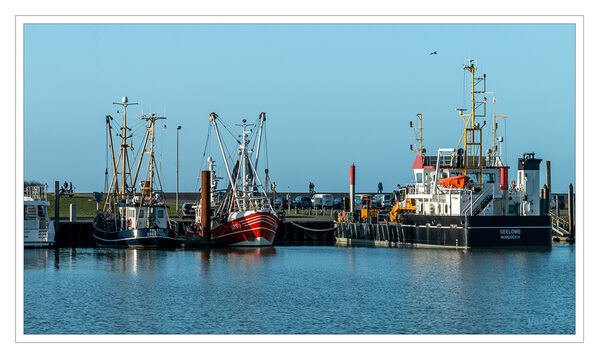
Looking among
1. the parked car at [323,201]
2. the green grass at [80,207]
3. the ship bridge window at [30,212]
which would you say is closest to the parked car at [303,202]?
the parked car at [323,201]

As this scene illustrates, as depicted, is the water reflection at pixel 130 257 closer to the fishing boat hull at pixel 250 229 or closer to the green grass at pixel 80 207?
the fishing boat hull at pixel 250 229

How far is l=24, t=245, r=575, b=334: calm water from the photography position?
4022 centimetres

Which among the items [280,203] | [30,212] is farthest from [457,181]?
[280,203]

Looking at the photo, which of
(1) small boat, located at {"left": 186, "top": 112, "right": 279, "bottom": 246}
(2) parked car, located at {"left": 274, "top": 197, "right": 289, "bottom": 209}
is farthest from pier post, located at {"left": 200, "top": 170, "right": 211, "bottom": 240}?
(2) parked car, located at {"left": 274, "top": 197, "right": 289, "bottom": 209}

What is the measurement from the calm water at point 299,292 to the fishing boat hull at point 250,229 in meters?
2.16

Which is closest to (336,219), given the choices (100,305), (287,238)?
(287,238)

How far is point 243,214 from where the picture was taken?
7644 cm

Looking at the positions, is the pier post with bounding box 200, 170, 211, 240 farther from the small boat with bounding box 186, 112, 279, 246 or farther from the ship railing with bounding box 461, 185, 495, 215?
the ship railing with bounding box 461, 185, 495, 215

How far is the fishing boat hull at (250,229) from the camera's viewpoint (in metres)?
75.9

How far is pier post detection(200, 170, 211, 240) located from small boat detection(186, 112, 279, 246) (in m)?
0.95

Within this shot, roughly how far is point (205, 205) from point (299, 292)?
1041 inches

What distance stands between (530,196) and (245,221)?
21524 mm

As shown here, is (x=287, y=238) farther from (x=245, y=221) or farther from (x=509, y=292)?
(x=509, y=292)

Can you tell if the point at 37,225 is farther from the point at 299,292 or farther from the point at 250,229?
the point at 299,292
